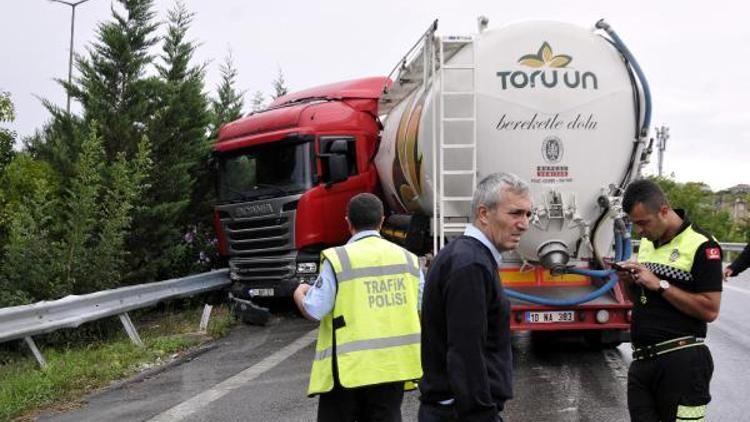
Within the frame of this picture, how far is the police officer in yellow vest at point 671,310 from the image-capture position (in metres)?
3.97

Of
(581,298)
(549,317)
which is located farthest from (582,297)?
(549,317)

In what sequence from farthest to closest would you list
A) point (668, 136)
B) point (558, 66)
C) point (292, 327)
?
point (668, 136) → point (292, 327) → point (558, 66)

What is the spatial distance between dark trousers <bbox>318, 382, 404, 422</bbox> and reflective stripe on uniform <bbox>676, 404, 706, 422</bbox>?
1320 millimetres

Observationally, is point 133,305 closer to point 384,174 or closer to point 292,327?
point 292,327

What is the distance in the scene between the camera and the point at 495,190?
3137 mm

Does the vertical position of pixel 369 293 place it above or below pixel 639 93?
below

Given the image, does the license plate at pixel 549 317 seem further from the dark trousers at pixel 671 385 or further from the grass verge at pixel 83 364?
the grass verge at pixel 83 364

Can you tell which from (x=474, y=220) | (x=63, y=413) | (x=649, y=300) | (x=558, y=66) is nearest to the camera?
(x=474, y=220)

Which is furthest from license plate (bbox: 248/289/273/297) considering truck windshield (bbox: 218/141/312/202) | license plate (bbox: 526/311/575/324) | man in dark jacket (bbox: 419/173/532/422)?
man in dark jacket (bbox: 419/173/532/422)

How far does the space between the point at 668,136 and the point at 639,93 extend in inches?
2099

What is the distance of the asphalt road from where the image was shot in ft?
20.8

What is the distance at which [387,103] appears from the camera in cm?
1185

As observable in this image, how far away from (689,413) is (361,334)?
1.57 metres

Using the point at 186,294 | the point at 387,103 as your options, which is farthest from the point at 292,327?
the point at 387,103
